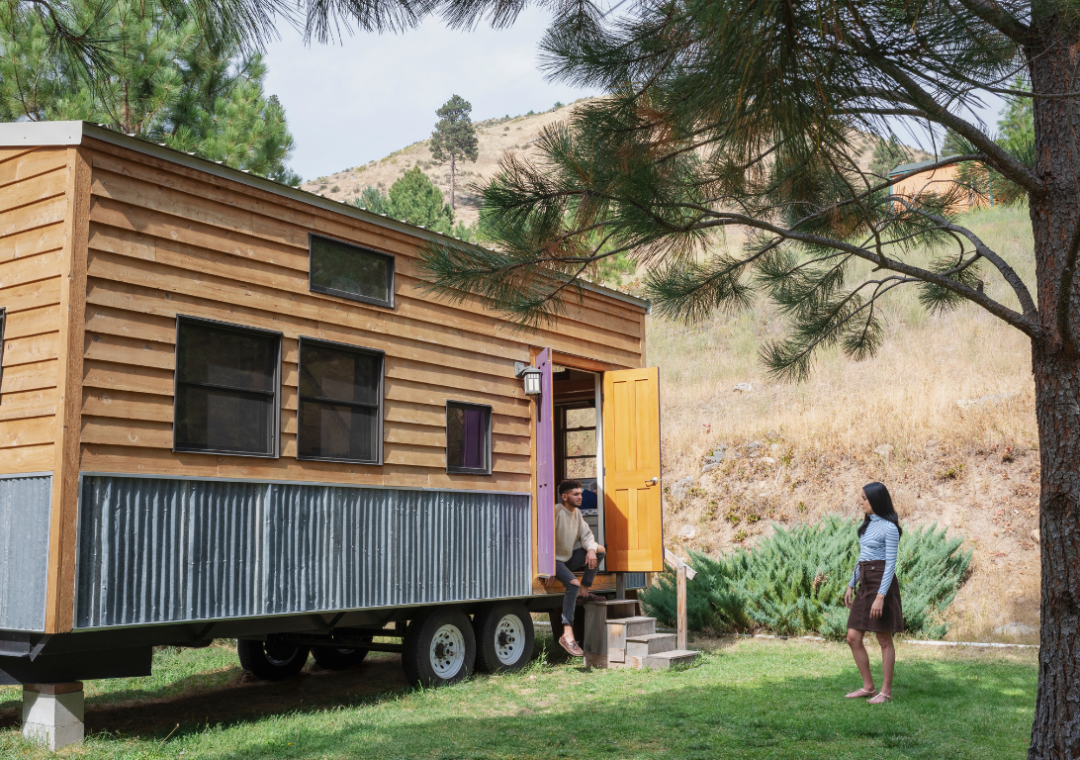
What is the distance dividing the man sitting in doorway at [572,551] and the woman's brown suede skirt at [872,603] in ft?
9.52

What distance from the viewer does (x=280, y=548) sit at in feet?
22.8

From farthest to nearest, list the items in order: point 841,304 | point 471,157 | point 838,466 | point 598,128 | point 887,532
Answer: point 471,157 → point 838,466 → point 841,304 → point 887,532 → point 598,128

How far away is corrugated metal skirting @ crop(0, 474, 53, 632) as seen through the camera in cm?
567

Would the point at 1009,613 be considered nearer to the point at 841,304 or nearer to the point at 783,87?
the point at 841,304

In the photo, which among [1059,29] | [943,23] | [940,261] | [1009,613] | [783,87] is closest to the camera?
[783,87]

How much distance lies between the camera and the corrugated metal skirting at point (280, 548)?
5930 mm

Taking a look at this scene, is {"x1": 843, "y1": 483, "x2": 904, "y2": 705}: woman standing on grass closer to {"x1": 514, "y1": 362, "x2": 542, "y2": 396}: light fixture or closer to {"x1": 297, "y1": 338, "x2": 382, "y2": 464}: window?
{"x1": 514, "y1": 362, "x2": 542, "y2": 396}: light fixture

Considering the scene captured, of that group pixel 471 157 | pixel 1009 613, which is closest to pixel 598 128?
pixel 1009 613

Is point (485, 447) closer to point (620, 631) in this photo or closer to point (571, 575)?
point (571, 575)

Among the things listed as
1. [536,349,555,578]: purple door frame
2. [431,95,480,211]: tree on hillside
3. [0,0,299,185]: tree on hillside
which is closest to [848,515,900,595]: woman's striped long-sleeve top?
[536,349,555,578]: purple door frame

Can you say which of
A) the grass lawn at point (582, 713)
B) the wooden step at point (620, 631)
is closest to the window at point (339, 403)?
the grass lawn at point (582, 713)

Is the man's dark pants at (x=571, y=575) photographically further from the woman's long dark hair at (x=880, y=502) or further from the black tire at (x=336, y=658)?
the woman's long dark hair at (x=880, y=502)

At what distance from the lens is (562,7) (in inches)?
216

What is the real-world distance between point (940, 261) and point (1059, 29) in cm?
409
